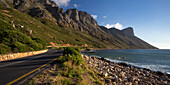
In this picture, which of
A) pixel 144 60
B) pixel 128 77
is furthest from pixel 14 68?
pixel 144 60

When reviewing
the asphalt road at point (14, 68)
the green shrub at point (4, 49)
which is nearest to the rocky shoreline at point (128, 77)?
the asphalt road at point (14, 68)

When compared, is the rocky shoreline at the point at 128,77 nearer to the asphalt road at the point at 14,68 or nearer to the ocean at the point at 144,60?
the asphalt road at the point at 14,68

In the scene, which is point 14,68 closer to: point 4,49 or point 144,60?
point 4,49

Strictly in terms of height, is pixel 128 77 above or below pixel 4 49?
below

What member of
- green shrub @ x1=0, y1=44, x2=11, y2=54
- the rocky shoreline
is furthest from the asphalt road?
the rocky shoreline

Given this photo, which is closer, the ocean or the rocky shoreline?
the rocky shoreline

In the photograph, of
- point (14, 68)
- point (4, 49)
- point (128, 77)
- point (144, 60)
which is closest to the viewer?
point (14, 68)

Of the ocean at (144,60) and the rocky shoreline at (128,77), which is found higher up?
the rocky shoreline at (128,77)

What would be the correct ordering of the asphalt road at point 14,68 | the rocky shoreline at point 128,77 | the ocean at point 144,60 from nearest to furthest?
the asphalt road at point 14,68
the rocky shoreline at point 128,77
the ocean at point 144,60

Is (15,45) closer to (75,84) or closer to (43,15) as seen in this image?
(75,84)

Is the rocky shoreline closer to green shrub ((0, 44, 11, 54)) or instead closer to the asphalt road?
the asphalt road

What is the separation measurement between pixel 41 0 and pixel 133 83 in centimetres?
20344

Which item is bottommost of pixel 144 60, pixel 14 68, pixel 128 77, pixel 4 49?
pixel 144 60

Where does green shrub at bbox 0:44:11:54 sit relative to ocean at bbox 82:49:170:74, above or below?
above
